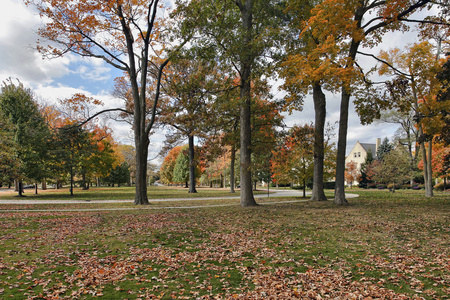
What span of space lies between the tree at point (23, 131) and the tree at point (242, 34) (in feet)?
51.9

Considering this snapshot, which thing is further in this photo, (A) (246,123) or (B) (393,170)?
(B) (393,170)

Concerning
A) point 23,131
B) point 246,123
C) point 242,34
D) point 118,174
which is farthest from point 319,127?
point 118,174

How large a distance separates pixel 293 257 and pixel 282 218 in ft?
14.4

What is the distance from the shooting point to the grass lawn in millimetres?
4113

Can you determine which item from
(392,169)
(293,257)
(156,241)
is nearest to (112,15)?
(156,241)

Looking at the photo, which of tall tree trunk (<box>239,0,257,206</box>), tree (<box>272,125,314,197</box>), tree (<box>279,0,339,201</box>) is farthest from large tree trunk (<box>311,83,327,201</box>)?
tall tree trunk (<box>239,0,257,206</box>)

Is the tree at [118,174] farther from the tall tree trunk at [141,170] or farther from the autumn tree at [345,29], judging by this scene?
the autumn tree at [345,29]

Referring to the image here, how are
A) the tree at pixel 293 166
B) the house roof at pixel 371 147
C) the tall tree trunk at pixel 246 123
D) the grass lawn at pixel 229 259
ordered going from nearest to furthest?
the grass lawn at pixel 229 259, the tall tree trunk at pixel 246 123, the tree at pixel 293 166, the house roof at pixel 371 147

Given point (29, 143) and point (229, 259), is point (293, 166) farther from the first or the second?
point (29, 143)

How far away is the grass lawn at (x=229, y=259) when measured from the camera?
4113mm

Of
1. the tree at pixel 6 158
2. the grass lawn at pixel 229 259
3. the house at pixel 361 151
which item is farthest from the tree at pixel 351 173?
the tree at pixel 6 158

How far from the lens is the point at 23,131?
2241 cm

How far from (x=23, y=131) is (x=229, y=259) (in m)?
24.5

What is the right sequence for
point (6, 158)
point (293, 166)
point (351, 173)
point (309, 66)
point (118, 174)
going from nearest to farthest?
point (309, 66) → point (6, 158) → point (293, 166) → point (351, 173) → point (118, 174)
